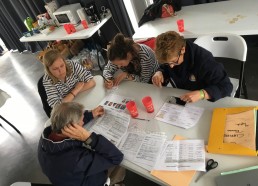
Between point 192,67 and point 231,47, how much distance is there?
442 mm

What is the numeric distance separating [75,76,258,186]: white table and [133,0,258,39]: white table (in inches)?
32.9

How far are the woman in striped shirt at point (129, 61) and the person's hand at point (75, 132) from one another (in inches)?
26.7

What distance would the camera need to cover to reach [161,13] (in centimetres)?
272

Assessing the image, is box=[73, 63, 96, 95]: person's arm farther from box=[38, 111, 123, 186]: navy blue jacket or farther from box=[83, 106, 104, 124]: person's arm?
box=[38, 111, 123, 186]: navy blue jacket

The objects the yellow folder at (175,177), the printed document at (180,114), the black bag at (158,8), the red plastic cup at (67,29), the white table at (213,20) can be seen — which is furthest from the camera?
the red plastic cup at (67,29)

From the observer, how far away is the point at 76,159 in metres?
1.29

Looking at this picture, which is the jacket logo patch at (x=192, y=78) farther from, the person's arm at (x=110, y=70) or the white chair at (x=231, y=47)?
the person's arm at (x=110, y=70)

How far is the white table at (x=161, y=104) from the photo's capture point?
3.43 feet

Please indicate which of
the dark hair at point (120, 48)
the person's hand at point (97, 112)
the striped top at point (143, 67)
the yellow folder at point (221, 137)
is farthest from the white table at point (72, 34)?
the yellow folder at point (221, 137)

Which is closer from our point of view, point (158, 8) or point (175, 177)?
point (175, 177)

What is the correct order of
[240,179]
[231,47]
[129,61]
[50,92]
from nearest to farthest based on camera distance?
[240,179]
[231,47]
[129,61]
[50,92]

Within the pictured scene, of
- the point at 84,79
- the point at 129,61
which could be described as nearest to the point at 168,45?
the point at 129,61

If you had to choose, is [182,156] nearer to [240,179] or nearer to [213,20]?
[240,179]

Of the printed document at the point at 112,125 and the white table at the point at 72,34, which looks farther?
the white table at the point at 72,34
